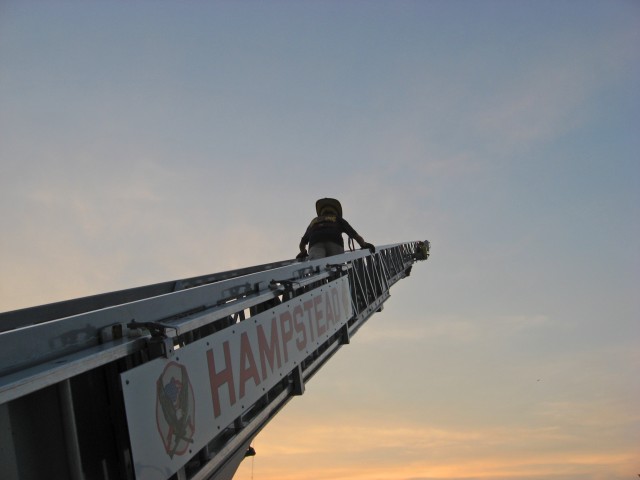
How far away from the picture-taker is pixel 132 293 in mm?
4559

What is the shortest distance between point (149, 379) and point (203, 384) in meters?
0.51

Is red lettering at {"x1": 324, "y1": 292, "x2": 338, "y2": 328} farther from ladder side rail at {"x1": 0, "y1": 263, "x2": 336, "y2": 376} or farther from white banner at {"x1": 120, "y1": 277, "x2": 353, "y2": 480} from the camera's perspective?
ladder side rail at {"x1": 0, "y1": 263, "x2": 336, "y2": 376}

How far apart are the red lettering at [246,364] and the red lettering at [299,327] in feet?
2.98

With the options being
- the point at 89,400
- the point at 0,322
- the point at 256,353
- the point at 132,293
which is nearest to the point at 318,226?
the point at 132,293

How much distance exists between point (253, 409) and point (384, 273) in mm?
6933

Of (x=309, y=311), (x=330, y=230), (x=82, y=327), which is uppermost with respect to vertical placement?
Answer: (x=330, y=230)

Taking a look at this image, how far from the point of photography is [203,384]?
3.03 meters

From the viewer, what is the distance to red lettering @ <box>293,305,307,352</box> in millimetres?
4600

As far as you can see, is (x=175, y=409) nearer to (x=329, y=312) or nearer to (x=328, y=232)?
(x=329, y=312)

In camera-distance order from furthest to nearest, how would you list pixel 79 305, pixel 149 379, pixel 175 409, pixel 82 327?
1. pixel 79 305
2. pixel 175 409
3. pixel 149 379
4. pixel 82 327

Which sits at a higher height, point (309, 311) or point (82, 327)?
point (82, 327)

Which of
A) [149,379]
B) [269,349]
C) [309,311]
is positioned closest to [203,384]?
[149,379]

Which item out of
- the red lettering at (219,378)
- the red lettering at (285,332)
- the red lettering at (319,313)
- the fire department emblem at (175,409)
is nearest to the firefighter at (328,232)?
the red lettering at (319,313)

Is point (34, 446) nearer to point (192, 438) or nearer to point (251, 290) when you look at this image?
point (192, 438)
